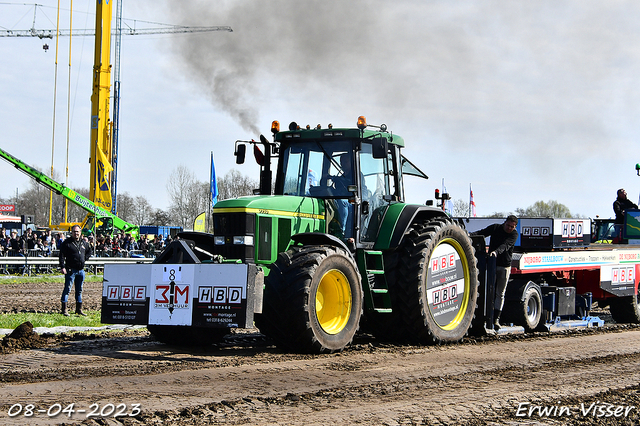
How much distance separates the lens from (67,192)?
3009 centimetres

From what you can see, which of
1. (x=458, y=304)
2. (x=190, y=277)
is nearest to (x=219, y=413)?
(x=190, y=277)

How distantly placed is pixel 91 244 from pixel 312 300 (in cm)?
2262

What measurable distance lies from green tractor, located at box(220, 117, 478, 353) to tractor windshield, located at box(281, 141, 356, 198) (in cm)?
1

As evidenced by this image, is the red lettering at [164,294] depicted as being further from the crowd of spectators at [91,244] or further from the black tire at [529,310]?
the crowd of spectators at [91,244]

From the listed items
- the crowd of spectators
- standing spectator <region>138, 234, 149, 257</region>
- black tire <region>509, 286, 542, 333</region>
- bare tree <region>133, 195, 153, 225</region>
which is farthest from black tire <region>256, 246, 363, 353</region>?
bare tree <region>133, 195, 153, 225</region>

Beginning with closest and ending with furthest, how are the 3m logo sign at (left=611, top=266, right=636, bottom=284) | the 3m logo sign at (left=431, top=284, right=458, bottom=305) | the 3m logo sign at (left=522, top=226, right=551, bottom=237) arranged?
the 3m logo sign at (left=431, top=284, right=458, bottom=305)
the 3m logo sign at (left=522, top=226, right=551, bottom=237)
the 3m logo sign at (left=611, top=266, right=636, bottom=284)

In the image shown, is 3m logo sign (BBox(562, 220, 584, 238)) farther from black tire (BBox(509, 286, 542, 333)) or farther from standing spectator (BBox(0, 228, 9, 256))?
standing spectator (BBox(0, 228, 9, 256))

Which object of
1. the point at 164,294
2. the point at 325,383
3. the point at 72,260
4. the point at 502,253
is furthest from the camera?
the point at 72,260

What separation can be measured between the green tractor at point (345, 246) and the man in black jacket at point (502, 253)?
717mm

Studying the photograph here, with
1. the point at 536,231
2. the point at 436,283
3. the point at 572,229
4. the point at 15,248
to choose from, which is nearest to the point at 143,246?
the point at 15,248

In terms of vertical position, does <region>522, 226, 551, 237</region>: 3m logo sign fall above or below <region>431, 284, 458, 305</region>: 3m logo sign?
above

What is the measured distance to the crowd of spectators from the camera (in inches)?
1074

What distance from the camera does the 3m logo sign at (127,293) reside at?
8414 mm

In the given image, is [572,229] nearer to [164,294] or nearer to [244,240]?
[244,240]
